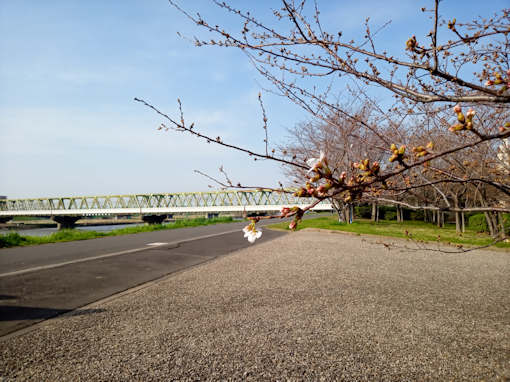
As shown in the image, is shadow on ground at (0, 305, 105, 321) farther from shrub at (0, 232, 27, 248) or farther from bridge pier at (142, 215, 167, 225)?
bridge pier at (142, 215, 167, 225)

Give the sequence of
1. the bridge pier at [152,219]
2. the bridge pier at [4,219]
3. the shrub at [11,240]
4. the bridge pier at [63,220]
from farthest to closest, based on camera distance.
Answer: the bridge pier at [4,219]
the bridge pier at [63,220]
the bridge pier at [152,219]
the shrub at [11,240]

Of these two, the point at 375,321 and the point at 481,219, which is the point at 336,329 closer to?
the point at 375,321

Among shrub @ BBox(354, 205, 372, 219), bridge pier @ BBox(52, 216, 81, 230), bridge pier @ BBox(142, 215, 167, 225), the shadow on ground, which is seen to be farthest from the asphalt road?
bridge pier @ BBox(52, 216, 81, 230)

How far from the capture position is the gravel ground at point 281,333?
10.2 feet

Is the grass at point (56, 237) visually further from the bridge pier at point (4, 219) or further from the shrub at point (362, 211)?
the bridge pier at point (4, 219)

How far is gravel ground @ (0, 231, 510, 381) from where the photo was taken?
10.2ft

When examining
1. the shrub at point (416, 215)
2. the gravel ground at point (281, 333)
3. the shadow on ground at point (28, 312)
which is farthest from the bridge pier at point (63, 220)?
the shadow on ground at point (28, 312)

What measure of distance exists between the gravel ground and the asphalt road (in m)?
0.55

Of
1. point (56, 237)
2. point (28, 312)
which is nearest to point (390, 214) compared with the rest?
point (56, 237)

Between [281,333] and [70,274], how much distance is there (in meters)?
5.58

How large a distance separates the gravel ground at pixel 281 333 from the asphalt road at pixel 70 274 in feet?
1.82

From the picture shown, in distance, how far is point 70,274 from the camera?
22.8ft

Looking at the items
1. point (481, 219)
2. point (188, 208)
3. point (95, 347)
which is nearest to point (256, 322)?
point (95, 347)

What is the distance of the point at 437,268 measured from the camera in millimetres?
8047
